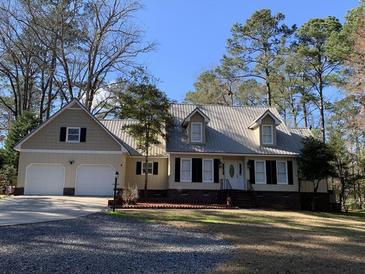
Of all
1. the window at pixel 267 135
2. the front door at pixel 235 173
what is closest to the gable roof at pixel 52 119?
the front door at pixel 235 173

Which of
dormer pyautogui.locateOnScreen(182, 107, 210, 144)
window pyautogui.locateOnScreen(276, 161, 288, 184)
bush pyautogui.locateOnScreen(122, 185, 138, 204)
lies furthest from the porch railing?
bush pyautogui.locateOnScreen(122, 185, 138, 204)

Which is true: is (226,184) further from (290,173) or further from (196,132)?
(290,173)

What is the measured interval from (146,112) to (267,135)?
8.13 m

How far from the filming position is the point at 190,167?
24297mm

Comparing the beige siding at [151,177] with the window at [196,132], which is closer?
the window at [196,132]

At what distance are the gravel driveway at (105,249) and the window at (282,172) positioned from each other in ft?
44.3

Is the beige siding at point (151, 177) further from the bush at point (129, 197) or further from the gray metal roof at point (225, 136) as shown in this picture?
the bush at point (129, 197)

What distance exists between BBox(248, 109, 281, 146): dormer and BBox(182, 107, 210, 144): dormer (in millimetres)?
3485

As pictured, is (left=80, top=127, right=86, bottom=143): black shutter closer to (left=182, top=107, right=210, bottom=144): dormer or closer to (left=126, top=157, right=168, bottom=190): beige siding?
(left=126, top=157, right=168, bottom=190): beige siding

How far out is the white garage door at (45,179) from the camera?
78.4ft

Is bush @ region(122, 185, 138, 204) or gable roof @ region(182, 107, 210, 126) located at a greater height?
gable roof @ region(182, 107, 210, 126)

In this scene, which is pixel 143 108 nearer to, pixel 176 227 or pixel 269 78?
pixel 176 227

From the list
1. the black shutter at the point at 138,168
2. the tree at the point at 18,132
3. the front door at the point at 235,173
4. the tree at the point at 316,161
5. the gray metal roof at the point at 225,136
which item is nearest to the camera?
the tree at the point at 316,161

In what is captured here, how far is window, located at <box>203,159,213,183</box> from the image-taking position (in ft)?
79.6
